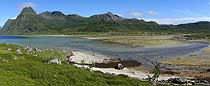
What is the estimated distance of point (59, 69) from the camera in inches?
3364

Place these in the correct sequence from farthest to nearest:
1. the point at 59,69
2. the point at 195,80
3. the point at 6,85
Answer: the point at 195,80
the point at 59,69
the point at 6,85

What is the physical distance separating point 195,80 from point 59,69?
36209mm

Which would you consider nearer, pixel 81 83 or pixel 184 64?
pixel 81 83

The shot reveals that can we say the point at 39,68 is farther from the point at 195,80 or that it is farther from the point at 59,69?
the point at 195,80

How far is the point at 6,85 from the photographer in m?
65.7

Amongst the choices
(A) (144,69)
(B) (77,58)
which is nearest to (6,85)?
(A) (144,69)

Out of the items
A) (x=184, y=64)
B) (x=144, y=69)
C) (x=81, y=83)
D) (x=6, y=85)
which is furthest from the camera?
(x=184, y=64)

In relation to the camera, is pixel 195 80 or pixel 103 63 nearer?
pixel 195 80

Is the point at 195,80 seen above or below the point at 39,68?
below

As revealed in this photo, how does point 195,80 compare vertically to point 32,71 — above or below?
below

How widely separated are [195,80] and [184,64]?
33025 mm

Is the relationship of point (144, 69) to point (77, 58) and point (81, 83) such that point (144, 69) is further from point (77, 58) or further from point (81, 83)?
point (81, 83)

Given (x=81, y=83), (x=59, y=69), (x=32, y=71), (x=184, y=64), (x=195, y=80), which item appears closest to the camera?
(x=81, y=83)

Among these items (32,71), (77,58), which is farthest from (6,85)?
(77,58)
